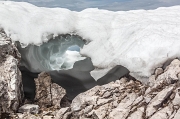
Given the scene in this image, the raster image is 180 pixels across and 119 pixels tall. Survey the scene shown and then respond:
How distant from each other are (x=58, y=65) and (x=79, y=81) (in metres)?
Result: 4.27

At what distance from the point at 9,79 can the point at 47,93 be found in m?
2.45

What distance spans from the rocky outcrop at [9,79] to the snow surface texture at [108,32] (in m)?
1.42

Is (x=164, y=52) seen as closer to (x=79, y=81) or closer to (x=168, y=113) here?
(x=168, y=113)

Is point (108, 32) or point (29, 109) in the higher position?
point (108, 32)

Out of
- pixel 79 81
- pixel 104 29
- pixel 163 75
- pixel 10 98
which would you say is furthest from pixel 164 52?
pixel 10 98

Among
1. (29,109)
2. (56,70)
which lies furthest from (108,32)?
(29,109)

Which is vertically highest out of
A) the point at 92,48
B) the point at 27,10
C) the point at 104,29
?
the point at 27,10

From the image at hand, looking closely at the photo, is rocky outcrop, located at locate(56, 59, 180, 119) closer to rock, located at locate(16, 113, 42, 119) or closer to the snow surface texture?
the snow surface texture

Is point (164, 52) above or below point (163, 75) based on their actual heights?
above

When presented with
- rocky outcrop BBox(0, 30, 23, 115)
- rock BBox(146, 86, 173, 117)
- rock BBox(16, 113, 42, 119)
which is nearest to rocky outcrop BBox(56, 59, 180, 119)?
rock BBox(146, 86, 173, 117)

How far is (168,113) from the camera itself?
33.4 ft

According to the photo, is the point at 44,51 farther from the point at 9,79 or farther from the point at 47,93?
the point at 9,79

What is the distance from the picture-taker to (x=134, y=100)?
11.6 meters

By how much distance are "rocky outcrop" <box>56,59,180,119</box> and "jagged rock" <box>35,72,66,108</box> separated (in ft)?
6.05
